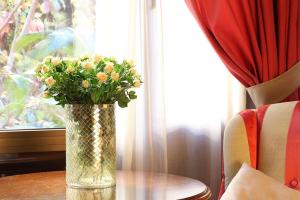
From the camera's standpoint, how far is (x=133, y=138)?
6.11 feet

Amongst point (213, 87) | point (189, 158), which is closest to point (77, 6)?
point (213, 87)

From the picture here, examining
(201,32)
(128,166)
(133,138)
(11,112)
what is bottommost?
(128,166)

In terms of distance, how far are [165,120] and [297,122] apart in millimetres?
625

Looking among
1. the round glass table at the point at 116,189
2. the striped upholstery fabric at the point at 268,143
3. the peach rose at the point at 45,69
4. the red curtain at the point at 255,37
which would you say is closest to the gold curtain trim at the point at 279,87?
the red curtain at the point at 255,37

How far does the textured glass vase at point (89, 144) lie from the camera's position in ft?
4.49

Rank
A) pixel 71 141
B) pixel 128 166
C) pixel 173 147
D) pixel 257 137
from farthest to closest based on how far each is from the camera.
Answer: pixel 173 147 < pixel 128 166 < pixel 257 137 < pixel 71 141

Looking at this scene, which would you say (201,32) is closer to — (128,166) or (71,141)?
(128,166)

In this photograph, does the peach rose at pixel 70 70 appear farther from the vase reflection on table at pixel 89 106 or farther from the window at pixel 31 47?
the window at pixel 31 47

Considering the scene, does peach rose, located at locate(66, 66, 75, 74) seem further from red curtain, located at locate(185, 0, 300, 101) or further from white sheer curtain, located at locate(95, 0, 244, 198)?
red curtain, located at locate(185, 0, 300, 101)

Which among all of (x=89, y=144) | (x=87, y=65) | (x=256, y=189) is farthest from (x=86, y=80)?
(x=256, y=189)

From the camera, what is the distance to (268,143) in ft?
4.81

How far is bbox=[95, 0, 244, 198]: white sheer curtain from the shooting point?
186 cm

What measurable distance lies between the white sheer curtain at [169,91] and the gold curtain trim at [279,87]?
140 millimetres

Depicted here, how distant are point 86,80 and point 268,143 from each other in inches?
25.0
